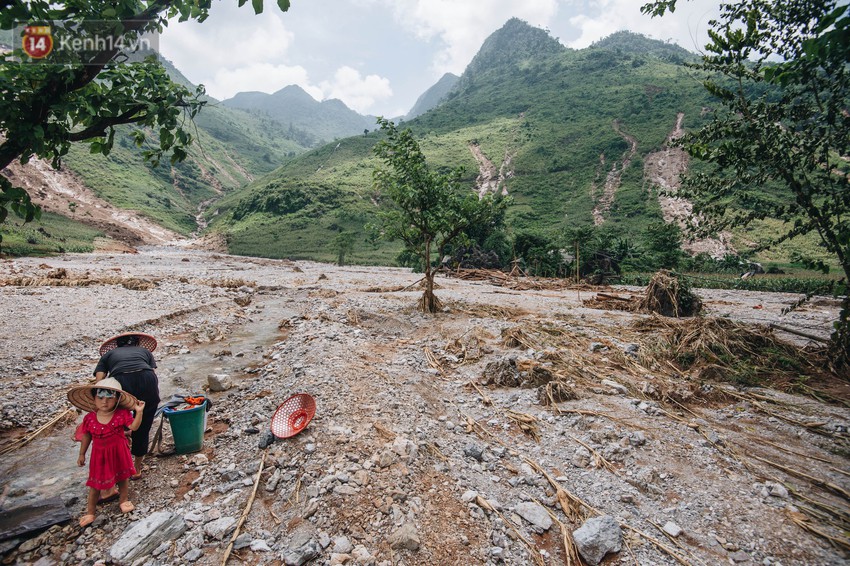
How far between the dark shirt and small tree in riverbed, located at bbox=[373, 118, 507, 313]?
388 inches

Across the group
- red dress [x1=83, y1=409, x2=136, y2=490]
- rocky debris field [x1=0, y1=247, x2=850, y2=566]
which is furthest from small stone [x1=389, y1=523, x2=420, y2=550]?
red dress [x1=83, y1=409, x2=136, y2=490]

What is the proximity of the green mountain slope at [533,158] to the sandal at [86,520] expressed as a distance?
41.8 m

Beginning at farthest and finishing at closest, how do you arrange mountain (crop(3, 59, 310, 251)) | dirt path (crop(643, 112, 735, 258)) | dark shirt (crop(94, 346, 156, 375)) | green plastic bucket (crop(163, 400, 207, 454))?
dirt path (crop(643, 112, 735, 258)) → mountain (crop(3, 59, 310, 251)) → green plastic bucket (crop(163, 400, 207, 454)) → dark shirt (crop(94, 346, 156, 375))

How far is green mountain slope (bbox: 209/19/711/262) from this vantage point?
65625mm

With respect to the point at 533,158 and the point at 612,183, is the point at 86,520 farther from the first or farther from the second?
the point at 533,158

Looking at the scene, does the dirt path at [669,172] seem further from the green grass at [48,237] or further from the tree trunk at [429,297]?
the green grass at [48,237]

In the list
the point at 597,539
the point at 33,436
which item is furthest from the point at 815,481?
the point at 33,436

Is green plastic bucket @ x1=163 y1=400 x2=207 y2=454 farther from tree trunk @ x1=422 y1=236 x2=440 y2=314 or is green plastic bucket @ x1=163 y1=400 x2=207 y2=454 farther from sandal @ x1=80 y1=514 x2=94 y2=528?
tree trunk @ x1=422 y1=236 x2=440 y2=314

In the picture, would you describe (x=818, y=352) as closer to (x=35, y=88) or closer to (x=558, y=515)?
(x=558, y=515)

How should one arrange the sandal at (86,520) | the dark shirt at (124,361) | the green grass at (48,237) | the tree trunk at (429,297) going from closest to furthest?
the sandal at (86,520)
the dark shirt at (124,361)
the tree trunk at (429,297)
the green grass at (48,237)

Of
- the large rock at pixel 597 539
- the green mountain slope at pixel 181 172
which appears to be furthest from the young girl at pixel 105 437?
the green mountain slope at pixel 181 172

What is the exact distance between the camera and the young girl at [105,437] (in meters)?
4.02

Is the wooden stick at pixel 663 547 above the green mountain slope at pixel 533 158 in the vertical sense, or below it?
below

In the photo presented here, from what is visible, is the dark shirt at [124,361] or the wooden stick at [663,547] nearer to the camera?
the wooden stick at [663,547]
